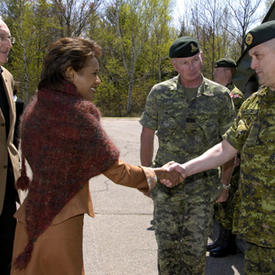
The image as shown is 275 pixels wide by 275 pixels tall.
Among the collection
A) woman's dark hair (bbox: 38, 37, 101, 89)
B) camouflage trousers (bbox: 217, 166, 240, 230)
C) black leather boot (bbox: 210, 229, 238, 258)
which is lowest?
black leather boot (bbox: 210, 229, 238, 258)

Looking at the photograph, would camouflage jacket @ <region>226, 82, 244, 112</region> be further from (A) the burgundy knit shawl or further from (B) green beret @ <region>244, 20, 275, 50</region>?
(A) the burgundy knit shawl

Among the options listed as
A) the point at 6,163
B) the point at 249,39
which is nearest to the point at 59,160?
the point at 6,163

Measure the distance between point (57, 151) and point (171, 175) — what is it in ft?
3.75

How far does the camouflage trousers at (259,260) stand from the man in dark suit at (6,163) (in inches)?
69.1

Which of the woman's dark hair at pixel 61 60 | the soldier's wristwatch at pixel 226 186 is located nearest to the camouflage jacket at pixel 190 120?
the soldier's wristwatch at pixel 226 186

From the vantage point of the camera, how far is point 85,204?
2.00 metres

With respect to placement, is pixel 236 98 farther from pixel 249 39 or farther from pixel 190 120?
pixel 249 39

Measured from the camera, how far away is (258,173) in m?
2.26

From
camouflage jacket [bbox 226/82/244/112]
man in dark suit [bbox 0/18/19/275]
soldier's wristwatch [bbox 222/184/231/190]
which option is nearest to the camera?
man in dark suit [bbox 0/18/19/275]

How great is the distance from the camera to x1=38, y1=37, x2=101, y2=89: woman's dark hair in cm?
196

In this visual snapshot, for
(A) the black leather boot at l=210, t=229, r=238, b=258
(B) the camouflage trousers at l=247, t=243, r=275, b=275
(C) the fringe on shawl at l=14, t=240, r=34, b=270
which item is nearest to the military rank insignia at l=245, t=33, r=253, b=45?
(B) the camouflage trousers at l=247, t=243, r=275, b=275

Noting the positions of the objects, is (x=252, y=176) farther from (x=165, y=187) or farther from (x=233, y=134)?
(x=165, y=187)

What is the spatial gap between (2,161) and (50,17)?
95.1 feet

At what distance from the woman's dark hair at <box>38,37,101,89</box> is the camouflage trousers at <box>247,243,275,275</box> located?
1566mm
